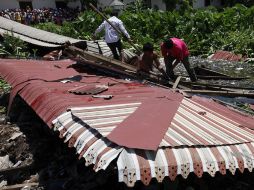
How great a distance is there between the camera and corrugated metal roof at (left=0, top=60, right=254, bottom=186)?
15.7 feet

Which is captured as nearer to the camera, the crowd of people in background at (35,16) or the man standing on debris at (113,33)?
the man standing on debris at (113,33)

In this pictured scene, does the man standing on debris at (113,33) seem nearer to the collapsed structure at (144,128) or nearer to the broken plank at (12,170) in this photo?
the collapsed structure at (144,128)

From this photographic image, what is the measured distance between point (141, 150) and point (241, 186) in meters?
2.77

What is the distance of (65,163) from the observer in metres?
7.97

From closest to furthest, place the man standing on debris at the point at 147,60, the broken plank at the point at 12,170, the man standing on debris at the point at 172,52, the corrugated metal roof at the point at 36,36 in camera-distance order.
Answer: the broken plank at the point at 12,170
the man standing on debris at the point at 147,60
the man standing on debris at the point at 172,52
the corrugated metal roof at the point at 36,36

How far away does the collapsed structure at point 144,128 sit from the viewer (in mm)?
4805

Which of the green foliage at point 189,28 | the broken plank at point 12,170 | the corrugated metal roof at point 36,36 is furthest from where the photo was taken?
the green foliage at point 189,28

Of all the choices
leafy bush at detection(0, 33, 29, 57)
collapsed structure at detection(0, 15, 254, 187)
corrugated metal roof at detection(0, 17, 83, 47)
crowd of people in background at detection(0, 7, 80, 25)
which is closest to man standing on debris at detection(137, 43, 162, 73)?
collapsed structure at detection(0, 15, 254, 187)

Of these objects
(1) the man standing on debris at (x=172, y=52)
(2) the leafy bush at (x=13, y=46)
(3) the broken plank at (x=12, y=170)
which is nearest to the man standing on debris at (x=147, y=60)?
(1) the man standing on debris at (x=172, y=52)

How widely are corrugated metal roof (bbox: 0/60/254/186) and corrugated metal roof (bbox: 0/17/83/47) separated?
6.90 meters

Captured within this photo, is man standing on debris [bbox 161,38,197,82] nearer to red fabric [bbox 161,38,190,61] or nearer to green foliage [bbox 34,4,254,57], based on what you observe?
red fabric [bbox 161,38,190,61]

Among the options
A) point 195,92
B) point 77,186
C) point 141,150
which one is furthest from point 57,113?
point 195,92

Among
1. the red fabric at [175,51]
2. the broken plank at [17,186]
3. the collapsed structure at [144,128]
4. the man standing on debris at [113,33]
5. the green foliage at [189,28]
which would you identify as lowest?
the green foliage at [189,28]

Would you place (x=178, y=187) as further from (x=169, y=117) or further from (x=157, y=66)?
(x=157, y=66)
